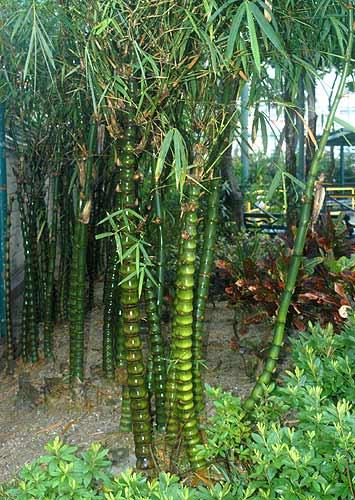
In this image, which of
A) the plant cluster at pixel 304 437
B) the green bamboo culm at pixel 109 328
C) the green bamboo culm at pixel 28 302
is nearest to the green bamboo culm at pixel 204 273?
the plant cluster at pixel 304 437

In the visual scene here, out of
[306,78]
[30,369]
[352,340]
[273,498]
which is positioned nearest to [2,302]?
[30,369]

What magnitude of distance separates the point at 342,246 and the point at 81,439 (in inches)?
60.6

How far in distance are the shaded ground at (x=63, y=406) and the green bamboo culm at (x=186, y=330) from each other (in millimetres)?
348

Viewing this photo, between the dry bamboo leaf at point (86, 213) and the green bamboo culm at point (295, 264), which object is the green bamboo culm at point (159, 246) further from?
the green bamboo culm at point (295, 264)

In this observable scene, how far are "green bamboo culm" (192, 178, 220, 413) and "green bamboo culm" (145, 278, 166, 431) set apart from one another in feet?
0.42

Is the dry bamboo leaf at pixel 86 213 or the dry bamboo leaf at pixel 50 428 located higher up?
the dry bamboo leaf at pixel 86 213

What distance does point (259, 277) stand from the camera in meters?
3.33

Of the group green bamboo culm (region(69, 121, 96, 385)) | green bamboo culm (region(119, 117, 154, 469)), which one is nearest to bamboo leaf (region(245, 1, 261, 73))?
green bamboo culm (region(119, 117, 154, 469))

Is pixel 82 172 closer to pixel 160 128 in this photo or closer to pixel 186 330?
pixel 160 128

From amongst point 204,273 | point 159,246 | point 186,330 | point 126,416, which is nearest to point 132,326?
point 186,330

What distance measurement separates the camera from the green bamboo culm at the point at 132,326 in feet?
7.36

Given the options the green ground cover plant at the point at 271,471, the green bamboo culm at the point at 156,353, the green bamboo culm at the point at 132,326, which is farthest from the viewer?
the green bamboo culm at the point at 156,353

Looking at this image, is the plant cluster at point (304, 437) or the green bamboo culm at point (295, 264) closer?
the plant cluster at point (304, 437)

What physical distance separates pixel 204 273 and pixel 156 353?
36cm
